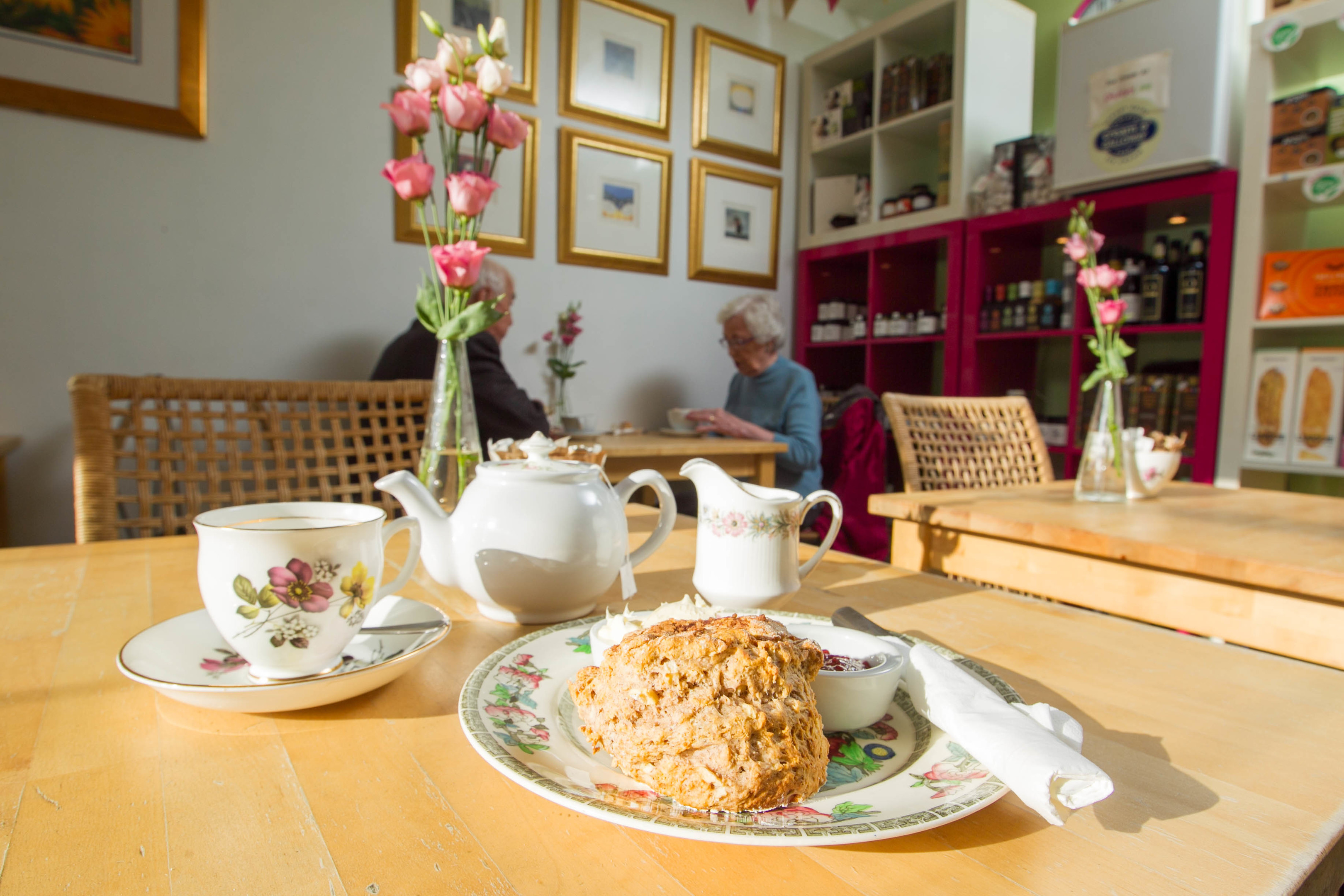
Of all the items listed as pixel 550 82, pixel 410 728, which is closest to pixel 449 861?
pixel 410 728

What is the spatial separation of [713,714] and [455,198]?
2.04 ft

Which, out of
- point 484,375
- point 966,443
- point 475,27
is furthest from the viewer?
point 475,27

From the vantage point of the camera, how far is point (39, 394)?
2078 mm

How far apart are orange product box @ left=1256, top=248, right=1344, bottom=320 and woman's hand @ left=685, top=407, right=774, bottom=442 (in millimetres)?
1530

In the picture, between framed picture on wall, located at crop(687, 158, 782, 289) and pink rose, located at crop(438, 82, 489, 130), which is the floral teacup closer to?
pink rose, located at crop(438, 82, 489, 130)

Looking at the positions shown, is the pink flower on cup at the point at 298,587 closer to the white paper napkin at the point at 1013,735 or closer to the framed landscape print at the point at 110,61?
the white paper napkin at the point at 1013,735

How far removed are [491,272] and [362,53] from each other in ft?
2.96

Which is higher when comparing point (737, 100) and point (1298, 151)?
point (737, 100)

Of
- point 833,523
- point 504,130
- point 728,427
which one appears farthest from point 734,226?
point 833,523

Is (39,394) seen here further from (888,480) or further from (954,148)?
(954,148)

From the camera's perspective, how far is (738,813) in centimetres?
33

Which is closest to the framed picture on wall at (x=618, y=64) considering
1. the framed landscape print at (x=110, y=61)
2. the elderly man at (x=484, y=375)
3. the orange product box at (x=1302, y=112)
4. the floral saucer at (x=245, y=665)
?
the elderly man at (x=484, y=375)

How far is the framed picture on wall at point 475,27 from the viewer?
8.36 feet

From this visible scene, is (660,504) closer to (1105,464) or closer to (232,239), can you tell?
(1105,464)
